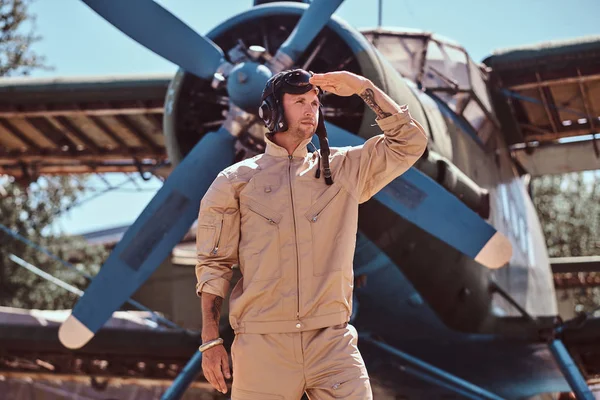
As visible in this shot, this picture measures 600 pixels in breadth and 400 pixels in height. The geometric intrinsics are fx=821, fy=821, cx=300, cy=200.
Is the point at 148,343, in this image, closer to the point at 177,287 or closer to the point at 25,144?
the point at 177,287

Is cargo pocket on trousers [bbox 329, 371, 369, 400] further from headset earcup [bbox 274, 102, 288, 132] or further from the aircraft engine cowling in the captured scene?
the aircraft engine cowling

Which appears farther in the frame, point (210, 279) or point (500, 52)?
point (500, 52)

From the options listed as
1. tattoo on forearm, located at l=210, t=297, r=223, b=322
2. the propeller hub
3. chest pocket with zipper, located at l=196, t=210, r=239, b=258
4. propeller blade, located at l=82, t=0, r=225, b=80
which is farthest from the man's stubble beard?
propeller blade, located at l=82, t=0, r=225, b=80

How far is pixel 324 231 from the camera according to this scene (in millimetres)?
2906

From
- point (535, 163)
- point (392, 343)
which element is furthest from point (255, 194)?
point (535, 163)

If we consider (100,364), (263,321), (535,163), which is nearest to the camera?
(263,321)

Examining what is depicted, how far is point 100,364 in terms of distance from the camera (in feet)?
30.6

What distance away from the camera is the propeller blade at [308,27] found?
624 centimetres

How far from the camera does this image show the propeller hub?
225 inches

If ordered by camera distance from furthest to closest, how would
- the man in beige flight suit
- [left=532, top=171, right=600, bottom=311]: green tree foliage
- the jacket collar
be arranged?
[left=532, top=171, right=600, bottom=311]: green tree foliage → the jacket collar → the man in beige flight suit

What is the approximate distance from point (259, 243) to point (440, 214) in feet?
10.9

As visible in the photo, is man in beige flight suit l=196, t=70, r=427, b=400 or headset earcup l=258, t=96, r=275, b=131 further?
headset earcup l=258, t=96, r=275, b=131

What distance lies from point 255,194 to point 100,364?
6941 mm

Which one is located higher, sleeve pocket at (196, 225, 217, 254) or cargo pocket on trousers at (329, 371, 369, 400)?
sleeve pocket at (196, 225, 217, 254)
